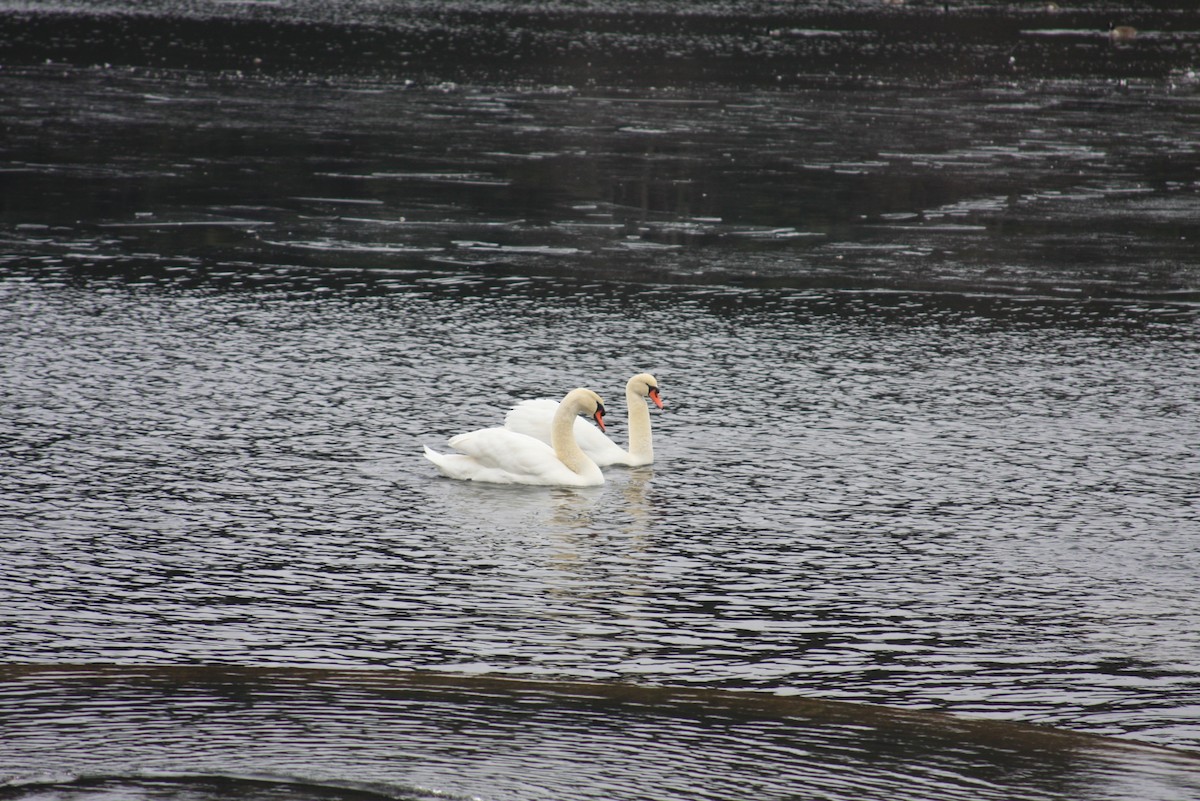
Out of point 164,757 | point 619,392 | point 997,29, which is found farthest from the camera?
point 997,29

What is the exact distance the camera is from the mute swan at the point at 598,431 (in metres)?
11.6

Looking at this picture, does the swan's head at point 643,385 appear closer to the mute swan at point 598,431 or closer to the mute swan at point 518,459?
the mute swan at point 598,431

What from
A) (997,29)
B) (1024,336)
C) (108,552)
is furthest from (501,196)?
(997,29)

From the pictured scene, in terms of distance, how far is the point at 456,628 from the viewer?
816 cm

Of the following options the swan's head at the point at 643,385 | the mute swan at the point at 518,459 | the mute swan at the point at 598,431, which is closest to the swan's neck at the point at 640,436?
the mute swan at the point at 598,431

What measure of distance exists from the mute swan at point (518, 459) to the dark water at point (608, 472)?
0.54ft

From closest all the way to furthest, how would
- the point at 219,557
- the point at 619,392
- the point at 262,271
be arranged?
the point at 219,557, the point at 619,392, the point at 262,271

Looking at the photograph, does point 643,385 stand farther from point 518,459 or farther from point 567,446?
point 518,459

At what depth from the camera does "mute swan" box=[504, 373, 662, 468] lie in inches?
455

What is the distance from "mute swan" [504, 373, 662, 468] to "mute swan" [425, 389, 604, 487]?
35 cm

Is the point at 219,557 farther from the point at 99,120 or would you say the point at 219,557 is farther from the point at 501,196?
the point at 99,120

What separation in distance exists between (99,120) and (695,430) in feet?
58.3

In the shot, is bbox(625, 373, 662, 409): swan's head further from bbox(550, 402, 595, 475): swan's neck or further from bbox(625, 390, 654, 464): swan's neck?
bbox(550, 402, 595, 475): swan's neck

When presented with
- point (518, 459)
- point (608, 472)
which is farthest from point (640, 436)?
point (518, 459)
